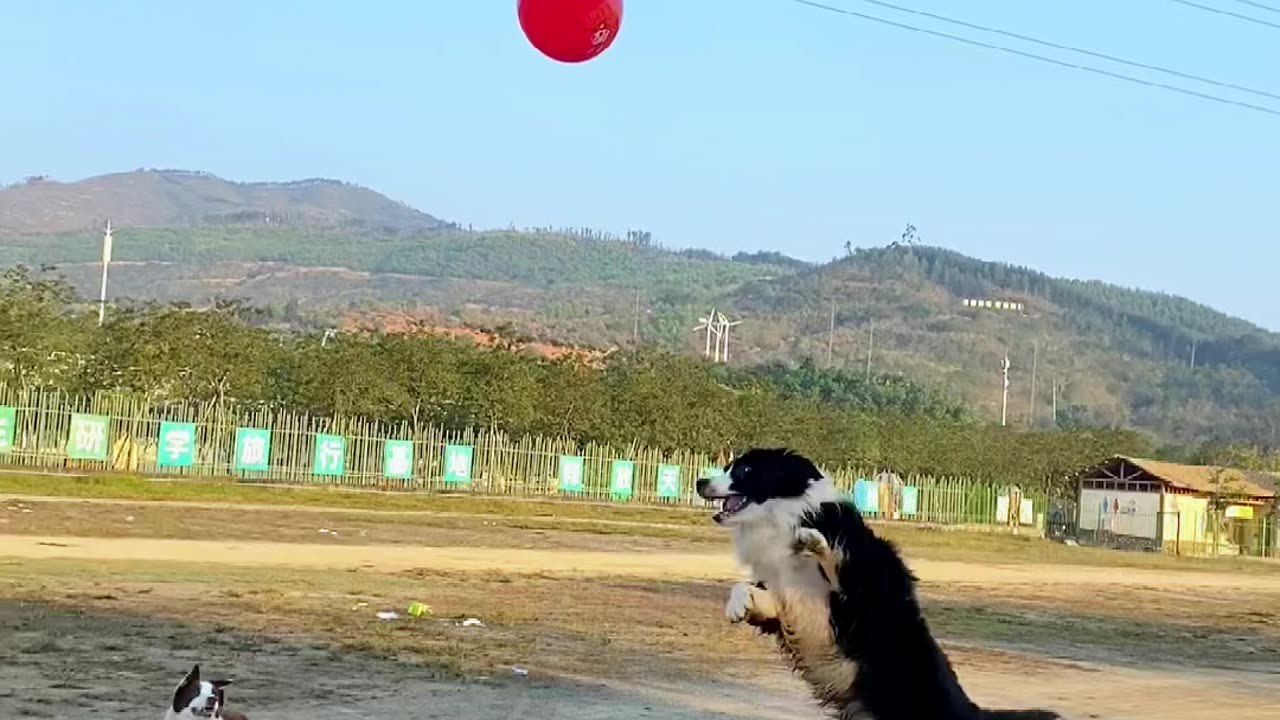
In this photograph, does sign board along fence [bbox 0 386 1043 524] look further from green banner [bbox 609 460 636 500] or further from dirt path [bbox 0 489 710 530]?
dirt path [bbox 0 489 710 530]

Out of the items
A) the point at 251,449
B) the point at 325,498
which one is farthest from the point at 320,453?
the point at 325,498

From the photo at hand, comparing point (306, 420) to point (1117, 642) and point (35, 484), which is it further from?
point (1117, 642)

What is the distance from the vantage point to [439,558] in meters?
25.4

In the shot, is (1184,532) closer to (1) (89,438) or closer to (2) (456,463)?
(2) (456,463)

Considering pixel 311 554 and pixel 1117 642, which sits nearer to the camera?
pixel 1117 642

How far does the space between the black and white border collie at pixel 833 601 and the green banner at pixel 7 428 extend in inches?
1489

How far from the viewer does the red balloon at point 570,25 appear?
30.8ft

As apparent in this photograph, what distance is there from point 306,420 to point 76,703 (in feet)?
129

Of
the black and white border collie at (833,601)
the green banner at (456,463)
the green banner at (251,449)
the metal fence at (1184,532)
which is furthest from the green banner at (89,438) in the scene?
the metal fence at (1184,532)

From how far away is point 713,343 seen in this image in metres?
183

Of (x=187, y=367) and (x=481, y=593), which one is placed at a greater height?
(x=187, y=367)

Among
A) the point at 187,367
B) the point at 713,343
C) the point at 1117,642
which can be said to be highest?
the point at 713,343

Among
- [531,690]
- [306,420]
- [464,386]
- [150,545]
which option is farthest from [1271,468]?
[531,690]

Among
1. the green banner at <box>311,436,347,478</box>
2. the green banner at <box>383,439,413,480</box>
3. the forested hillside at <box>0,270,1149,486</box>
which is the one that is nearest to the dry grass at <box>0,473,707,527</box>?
the green banner at <box>383,439,413,480</box>
